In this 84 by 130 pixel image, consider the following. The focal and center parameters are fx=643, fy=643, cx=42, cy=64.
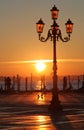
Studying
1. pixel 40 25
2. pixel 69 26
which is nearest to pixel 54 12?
pixel 40 25

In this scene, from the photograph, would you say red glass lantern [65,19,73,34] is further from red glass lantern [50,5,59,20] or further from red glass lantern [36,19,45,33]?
red glass lantern [36,19,45,33]

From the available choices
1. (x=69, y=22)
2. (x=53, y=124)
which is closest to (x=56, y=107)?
(x=69, y=22)

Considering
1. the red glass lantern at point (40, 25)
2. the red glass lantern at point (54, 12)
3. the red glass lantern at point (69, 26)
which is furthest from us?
the red glass lantern at point (69, 26)

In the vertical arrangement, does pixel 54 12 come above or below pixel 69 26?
above

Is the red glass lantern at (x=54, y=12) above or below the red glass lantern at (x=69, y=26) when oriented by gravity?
above

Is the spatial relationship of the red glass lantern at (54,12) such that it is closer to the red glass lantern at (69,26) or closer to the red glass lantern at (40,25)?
the red glass lantern at (40,25)

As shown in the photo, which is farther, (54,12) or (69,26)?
(69,26)

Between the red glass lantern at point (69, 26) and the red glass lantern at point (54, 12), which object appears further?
the red glass lantern at point (69, 26)

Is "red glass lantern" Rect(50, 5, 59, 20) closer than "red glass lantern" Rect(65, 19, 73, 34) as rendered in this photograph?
Yes

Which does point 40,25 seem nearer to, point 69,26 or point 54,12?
point 54,12

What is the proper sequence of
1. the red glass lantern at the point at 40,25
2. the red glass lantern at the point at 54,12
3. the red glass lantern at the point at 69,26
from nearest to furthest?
the red glass lantern at the point at 54,12 → the red glass lantern at the point at 40,25 → the red glass lantern at the point at 69,26

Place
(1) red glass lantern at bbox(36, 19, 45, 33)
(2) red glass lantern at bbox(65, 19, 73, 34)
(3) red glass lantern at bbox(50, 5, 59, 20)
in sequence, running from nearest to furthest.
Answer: (3) red glass lantern at bbox(50, 5, 59, 20) < (1) red glass lantern at bbox(36, 19, 45, 33) < (2) red glass lantern at bbox(65, 19, 73, 34)

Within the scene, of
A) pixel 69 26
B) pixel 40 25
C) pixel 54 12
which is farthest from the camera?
pixel 69 26

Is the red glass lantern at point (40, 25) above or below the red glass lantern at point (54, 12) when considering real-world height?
below
